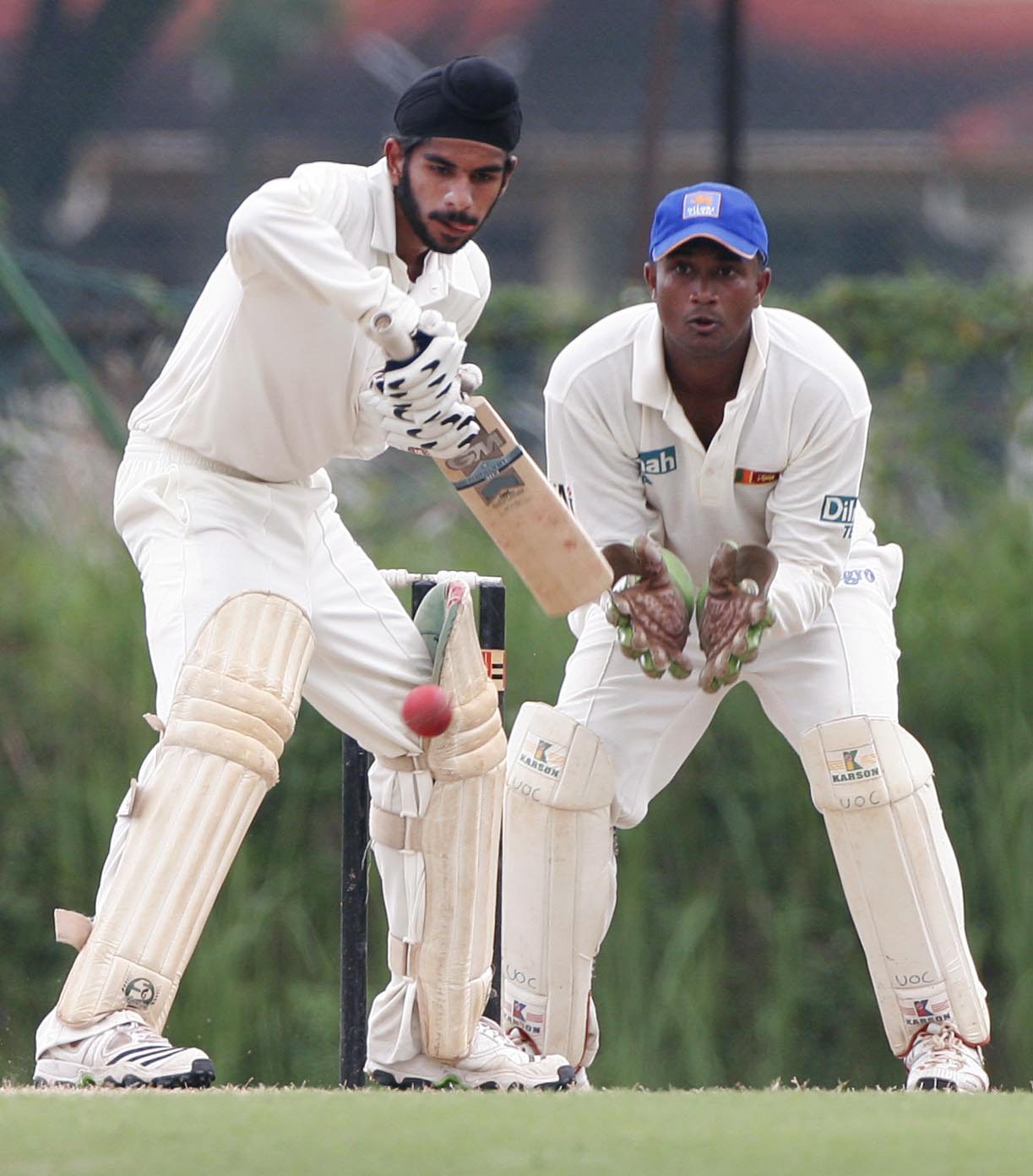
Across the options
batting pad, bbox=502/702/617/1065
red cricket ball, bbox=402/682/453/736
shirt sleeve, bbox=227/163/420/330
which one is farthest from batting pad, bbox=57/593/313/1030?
batting pad, bbox=502/702/617/1065

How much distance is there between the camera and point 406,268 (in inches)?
134

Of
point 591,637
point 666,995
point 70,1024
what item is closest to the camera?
point 70,1024

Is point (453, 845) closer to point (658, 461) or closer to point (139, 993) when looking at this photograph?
point (139, 993)

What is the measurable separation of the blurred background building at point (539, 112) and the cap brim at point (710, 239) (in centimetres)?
314

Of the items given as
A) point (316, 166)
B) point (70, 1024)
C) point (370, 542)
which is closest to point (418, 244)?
point (316, 166)

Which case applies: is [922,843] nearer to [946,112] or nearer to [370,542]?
[370,542]

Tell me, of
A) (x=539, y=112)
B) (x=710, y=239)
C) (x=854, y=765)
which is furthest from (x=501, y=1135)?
(x=539, y=112)

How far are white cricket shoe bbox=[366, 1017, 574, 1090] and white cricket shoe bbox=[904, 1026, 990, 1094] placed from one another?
1.90 ft

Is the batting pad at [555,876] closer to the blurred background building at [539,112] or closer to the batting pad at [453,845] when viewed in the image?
the batting pad at [453,845]

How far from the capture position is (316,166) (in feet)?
10.9

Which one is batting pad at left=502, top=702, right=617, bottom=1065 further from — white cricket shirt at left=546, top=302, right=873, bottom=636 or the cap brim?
the cap brim

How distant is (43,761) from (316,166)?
9.78 ft

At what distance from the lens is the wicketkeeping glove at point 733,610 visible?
355 cm

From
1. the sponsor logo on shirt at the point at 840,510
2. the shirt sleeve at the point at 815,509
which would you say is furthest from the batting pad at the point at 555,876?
the sponsor logo on shirt at the point at 840,510
